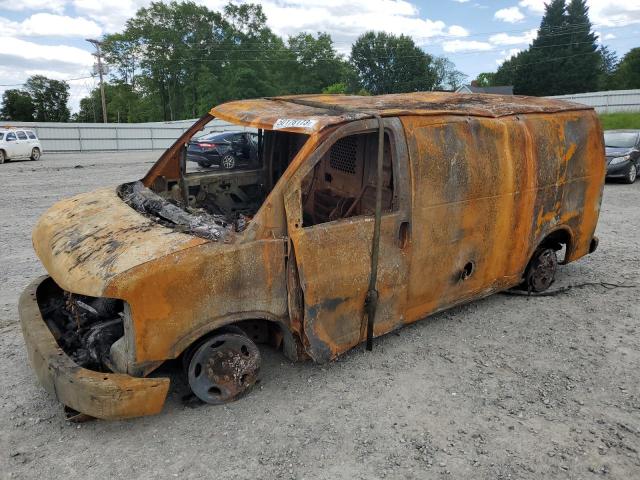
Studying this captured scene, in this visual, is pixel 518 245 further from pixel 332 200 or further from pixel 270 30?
pixel 270 30

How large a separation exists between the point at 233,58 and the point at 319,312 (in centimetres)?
5722

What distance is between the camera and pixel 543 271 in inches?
204

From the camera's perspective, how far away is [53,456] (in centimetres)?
282

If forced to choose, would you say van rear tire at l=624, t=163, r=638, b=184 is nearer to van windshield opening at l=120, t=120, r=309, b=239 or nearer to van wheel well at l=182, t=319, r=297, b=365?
van windshield opening at l=120, t=120, r=309, b=239

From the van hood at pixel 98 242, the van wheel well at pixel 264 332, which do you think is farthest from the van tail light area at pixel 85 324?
the van wheel well at pixel 264 332

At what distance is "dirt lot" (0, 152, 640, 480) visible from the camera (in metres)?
2.78

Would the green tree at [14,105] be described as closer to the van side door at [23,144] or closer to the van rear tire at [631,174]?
the van side door at [23,144]

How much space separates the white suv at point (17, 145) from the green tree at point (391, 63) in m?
52.0

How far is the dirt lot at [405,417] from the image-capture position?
2.78 meters

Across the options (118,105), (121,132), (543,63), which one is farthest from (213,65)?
(543,63)

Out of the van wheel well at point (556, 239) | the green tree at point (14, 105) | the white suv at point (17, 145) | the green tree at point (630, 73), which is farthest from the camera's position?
the green tree at point (630, 73)

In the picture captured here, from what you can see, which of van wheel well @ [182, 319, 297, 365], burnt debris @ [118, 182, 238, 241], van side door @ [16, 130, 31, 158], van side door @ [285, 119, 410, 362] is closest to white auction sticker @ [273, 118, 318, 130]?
van side door @ [285, 119, 410, 362]

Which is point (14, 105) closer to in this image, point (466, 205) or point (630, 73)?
point (466, 205)

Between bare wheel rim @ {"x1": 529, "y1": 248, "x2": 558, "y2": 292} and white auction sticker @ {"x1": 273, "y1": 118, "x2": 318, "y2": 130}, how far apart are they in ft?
10.1
